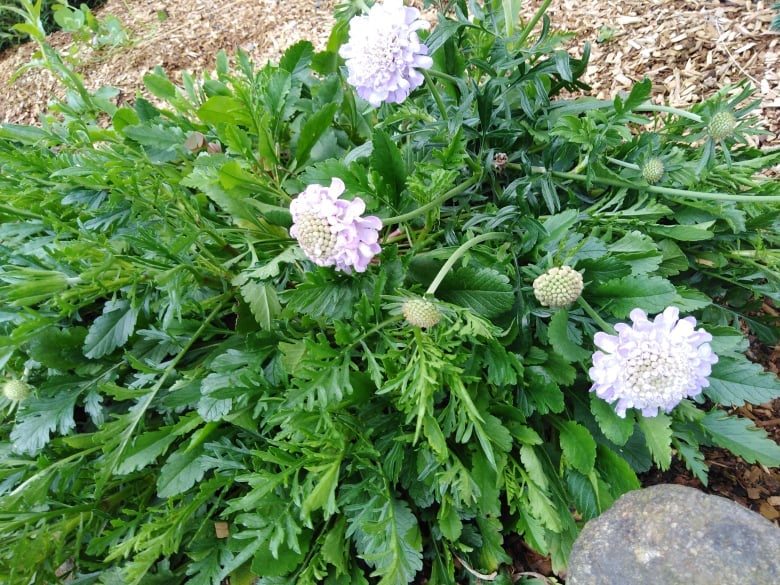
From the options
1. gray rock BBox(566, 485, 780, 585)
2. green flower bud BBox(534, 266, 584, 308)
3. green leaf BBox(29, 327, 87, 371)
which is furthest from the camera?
green leaf BBox(29, 327, 87, 371)

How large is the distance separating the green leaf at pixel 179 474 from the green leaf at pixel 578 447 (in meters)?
0.97

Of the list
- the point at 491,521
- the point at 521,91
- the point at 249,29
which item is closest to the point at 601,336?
the point at 491,521

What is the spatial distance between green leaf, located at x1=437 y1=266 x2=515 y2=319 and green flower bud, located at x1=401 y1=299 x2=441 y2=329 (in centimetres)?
19

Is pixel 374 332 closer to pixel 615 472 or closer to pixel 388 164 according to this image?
pixel 388 164

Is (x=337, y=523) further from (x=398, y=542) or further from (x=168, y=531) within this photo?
(x=168, y=531)

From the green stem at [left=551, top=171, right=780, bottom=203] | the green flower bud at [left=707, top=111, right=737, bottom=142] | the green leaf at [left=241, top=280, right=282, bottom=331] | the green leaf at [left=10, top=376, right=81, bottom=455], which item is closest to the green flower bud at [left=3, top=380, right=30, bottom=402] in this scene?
the green leaf at [left=10, top=376, right=81, bottom=455]

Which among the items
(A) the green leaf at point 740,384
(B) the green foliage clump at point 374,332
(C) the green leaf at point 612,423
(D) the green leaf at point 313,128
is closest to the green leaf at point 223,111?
(B) the green foliage clump at point 374,332

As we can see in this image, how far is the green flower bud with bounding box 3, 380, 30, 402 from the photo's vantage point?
1494mm

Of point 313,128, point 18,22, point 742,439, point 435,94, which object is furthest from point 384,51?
point 18,22

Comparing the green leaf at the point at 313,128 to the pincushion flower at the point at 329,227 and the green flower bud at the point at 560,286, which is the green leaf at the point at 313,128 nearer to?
the pincushion flower at the point at 329,227

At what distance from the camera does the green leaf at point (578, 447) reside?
1245 millimetres

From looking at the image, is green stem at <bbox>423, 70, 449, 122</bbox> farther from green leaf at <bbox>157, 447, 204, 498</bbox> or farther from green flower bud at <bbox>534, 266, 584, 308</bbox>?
green leaf at <bbox>157, 447, 204, 498</bbox>

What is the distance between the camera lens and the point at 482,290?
1.31 meters

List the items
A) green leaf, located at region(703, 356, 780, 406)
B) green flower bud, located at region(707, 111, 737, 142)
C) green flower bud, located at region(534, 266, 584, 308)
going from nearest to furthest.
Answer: green flower bud, located at region(534, 266, 584, 308), green leaf, located at region(703, 356, 780, 406), green flower bud, located at region(707, 111, 737, 142)
